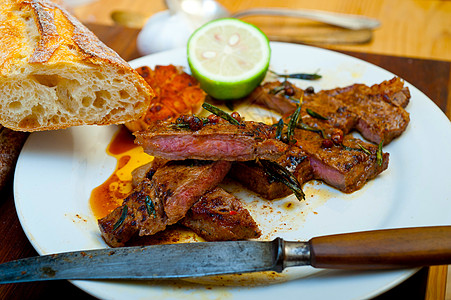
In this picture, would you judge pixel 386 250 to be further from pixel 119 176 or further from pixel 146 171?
pixel 119 176

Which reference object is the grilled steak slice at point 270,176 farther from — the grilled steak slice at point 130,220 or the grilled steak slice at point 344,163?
the grilled steak slice at point 130,220

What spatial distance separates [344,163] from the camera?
2984 millimetres

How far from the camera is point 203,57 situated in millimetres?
3803

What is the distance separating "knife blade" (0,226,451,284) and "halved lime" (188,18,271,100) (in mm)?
1711

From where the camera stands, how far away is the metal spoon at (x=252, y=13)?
4871mm

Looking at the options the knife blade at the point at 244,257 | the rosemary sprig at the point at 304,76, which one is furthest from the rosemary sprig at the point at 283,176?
the rosemary sprig at the point at 304,76

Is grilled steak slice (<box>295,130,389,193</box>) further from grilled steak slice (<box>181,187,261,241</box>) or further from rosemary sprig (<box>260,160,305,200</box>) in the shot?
grilled steak slice (<box>181,187,261,241</box>)

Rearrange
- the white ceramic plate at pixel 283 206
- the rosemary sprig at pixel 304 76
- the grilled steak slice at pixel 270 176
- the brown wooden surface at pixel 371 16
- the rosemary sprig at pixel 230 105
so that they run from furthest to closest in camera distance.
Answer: the brown wooden surface at pixel 371 16, the rosemary sprig at pixel 304 76, the rosemary sprig at pixel 230 105, the grilled steak slice at pixel 270 176, the white ceramic plate at pixel 283 206

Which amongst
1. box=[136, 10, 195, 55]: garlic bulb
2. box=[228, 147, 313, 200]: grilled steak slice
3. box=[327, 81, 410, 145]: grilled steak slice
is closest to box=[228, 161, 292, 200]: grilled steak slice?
box=[228, 147, 313, 200]: grilled steak slice

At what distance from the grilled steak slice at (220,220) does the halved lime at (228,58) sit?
1.22 metres

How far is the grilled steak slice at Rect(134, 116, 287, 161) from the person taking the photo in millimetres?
2713

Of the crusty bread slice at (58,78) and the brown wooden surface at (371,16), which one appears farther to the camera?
the brown wooden surface at (371,16)

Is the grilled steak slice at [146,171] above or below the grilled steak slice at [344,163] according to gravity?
below

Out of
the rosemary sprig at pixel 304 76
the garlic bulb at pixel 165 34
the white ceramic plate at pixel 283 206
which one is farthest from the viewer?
the garlic bulb at pixel 165 34
